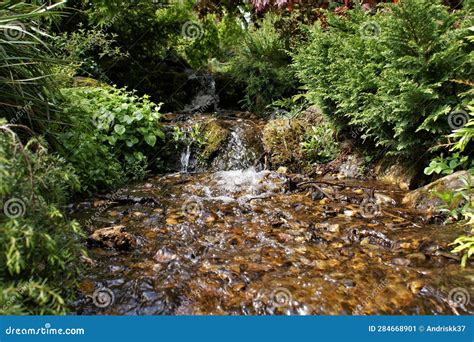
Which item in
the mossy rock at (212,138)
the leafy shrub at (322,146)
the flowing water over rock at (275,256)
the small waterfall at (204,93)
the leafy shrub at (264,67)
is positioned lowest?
the flowing water over rock at (275,256)

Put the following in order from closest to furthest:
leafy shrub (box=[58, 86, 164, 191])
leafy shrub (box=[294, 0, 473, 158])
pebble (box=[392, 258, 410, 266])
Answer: pebble (box=[392, 258, 410, 266]) → leafy shrub (box=[294, 0, 473, 158]) → leafy shrub (box=[58, 86, 164, 191])

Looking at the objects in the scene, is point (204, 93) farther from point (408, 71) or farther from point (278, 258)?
point (278, 258)

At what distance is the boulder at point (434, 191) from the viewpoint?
323 centimetres

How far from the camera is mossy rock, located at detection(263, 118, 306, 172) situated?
5.25 m

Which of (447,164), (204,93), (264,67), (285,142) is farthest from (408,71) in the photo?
(204,93)

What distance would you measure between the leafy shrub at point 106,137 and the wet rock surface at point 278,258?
0.50m

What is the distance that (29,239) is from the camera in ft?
4.87

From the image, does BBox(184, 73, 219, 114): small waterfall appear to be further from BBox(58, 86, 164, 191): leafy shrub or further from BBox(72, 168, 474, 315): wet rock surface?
BBox(72, 168, 474, 315): wet rock surface

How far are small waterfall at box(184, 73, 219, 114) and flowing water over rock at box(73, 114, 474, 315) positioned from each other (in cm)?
505

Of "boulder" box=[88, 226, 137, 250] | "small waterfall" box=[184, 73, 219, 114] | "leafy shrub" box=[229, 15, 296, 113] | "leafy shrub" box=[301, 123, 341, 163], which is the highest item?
"leafy shrub" box=[229, 15, 296, 113]

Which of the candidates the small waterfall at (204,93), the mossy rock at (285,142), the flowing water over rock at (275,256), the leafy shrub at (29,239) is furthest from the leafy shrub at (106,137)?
the small waterfall at (204,93)

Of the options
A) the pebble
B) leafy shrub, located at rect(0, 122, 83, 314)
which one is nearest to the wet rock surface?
the pebble

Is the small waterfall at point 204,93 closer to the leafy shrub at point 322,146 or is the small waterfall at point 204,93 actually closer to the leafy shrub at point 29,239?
the leafy shrub at point 322,146

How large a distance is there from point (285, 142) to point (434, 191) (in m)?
2.58
